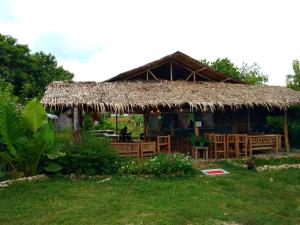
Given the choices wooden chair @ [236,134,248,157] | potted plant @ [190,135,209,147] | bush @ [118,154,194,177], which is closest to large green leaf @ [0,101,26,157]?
bush @ [118,154,194,177]

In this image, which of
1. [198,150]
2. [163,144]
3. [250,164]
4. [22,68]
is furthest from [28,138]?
[22,68]

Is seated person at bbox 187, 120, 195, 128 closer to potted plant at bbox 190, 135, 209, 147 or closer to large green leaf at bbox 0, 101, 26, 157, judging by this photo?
potted plant at bbox 190, 135, 209, 147

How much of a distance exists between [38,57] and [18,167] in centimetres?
1917

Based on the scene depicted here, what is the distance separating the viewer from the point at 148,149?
12.0 meters

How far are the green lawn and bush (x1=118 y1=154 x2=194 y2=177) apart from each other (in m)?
0.36

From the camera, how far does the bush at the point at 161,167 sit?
944 centimetres

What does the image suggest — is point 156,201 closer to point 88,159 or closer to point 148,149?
point 88,159

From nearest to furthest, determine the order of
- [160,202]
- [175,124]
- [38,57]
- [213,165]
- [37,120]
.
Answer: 1. [160,202]
2. [37,120]
3. [213,165]
4. [175,124]
5. [38,57]

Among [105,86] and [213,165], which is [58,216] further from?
[105,86]

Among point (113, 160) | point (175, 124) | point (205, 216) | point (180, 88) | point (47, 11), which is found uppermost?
point (47, 11)

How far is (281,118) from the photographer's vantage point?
17.2 m

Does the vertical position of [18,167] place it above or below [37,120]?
below

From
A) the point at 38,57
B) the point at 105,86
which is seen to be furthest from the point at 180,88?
the point at 38,57

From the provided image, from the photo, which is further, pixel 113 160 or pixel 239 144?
pixel 239 144
